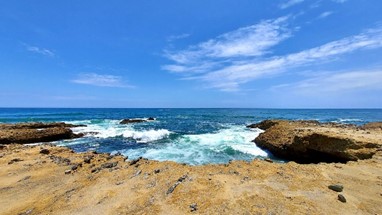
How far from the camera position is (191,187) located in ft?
23.9

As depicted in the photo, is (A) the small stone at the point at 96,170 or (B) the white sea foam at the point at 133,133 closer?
(A) the small stone at the point at 96,170

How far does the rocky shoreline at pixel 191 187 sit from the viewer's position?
6.11m

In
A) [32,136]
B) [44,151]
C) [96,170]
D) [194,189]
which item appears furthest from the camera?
[32,136]

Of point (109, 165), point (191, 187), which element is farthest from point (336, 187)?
point (109, 165)

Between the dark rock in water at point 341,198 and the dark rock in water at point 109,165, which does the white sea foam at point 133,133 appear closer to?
the dark rock in water at point 109,165

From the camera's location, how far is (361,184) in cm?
745

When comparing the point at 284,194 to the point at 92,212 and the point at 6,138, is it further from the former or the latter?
the point at 6,138

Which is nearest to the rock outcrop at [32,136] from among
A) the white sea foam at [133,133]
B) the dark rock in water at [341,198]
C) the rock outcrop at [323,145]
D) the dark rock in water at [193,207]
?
the white sea foam at [133,133]

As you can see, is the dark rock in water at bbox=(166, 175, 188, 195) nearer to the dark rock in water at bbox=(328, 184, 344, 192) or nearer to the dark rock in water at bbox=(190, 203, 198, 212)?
the dark rock in water at bbox=(190, 203, 198, 212)

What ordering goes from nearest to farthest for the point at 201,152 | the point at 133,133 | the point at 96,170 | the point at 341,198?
the point at 341,198 < the point at 96,170 < the point at 201,152 < the point at 133,133

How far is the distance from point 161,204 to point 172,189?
86 cm

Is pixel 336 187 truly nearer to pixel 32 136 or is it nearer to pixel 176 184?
pixel 176 184

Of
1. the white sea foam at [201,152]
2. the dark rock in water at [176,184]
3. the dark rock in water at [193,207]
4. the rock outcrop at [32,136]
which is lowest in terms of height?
the white sea foam at [201,152]

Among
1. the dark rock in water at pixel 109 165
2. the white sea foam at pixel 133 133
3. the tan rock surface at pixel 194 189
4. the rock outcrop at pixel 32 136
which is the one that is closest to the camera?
the tan rock surface at pixel 194 189
